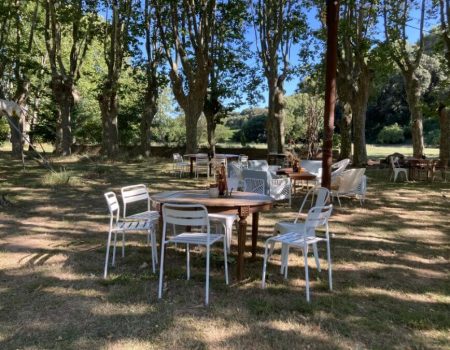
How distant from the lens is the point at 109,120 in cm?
1892

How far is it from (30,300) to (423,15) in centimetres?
1684

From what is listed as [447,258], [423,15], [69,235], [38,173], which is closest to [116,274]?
[69,235]

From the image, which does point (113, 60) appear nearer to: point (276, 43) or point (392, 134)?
point (276, 43)

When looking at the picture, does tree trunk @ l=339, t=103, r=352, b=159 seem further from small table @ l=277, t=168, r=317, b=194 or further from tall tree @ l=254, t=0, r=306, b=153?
small table @ l=277, t=168, r=317, b=194

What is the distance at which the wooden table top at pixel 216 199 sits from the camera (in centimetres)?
400

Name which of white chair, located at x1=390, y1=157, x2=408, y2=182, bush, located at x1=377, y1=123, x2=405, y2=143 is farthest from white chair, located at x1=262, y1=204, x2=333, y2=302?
bush, located at x1=377, y1=123, x2=405, y2=143

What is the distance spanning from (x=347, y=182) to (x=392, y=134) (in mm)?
42901

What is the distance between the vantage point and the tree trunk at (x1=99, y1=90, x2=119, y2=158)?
61.1 feet

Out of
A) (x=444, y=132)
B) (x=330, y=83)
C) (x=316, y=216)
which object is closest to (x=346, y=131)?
(x=444, y=132)

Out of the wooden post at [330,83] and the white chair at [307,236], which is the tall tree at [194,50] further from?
the white chair at [307,236]

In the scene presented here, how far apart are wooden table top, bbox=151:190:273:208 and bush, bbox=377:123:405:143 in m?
46.5

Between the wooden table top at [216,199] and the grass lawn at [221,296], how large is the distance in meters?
0.78

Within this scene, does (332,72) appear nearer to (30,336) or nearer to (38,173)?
(30,336)

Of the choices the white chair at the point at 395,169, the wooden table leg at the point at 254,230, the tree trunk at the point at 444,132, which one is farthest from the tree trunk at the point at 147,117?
the wooden table leg at the point at 254,230
